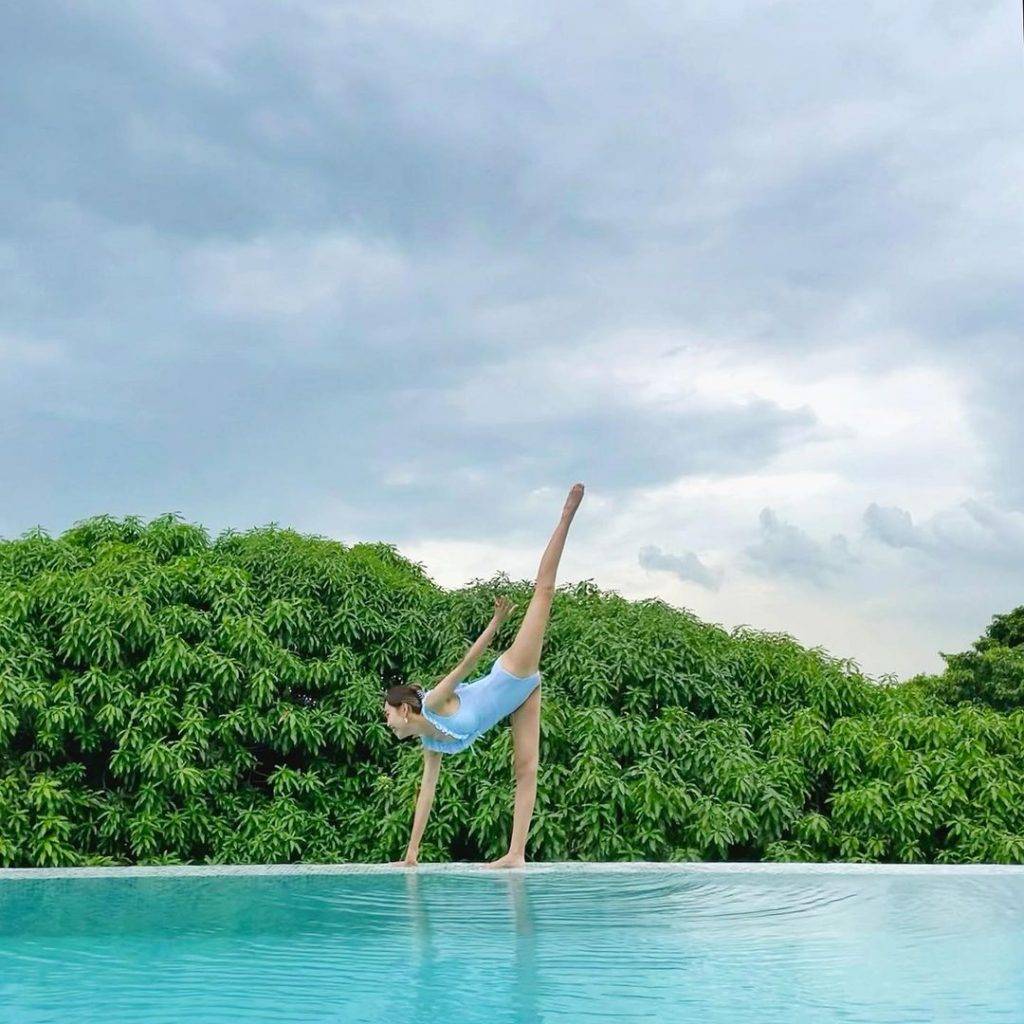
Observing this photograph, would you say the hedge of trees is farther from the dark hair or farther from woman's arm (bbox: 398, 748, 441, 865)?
the dark hair

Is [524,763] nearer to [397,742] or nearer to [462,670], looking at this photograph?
[462,670]

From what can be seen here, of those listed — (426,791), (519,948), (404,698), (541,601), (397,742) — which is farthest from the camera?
(397,742)

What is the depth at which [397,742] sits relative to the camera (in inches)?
387

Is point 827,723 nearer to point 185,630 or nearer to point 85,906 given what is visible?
point 185,630

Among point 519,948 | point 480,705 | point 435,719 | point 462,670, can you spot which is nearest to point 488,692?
point 480,705

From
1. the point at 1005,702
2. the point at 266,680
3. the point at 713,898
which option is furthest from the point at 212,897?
the point at 1005,702

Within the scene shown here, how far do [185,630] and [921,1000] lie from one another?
22.6ft

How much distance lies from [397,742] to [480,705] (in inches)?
123

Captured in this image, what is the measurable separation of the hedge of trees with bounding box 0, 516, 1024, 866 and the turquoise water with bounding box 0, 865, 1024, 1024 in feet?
5.35

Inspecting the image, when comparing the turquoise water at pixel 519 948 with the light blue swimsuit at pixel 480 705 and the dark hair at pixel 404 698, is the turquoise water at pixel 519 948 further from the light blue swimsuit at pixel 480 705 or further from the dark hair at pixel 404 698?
the dark hair at pixel 404 698

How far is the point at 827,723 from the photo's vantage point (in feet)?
33.6

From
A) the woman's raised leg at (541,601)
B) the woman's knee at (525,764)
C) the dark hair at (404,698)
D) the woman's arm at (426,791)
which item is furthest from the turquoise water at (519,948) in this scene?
the woman's raised leg at (541,601)

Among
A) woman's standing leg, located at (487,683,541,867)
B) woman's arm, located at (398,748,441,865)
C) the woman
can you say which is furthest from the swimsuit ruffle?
woman's standing leg, located at (487,683,541,867)

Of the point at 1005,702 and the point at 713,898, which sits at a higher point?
the point at 1005,702
